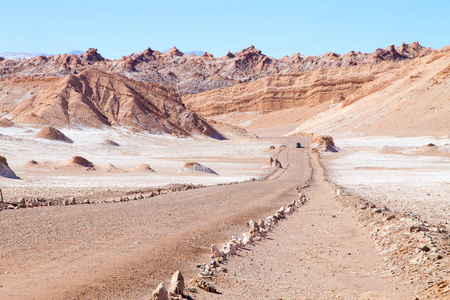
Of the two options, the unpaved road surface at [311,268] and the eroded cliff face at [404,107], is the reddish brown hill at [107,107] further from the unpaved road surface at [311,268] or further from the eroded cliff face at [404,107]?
the unpaved road surface at [311,268]

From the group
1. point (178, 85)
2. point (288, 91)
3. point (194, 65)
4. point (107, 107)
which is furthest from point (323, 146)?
point (194, 65)

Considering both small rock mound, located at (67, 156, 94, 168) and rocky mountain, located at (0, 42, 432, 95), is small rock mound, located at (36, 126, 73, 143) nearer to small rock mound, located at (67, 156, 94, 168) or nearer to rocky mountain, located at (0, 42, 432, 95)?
small rock mound, located at (67, 156, 94, 168)

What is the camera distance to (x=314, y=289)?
6879mm

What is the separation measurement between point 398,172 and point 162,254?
1111 inches

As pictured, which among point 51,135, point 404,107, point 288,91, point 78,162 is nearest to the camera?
point 78,162

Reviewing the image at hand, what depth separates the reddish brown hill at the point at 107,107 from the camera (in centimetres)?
Result: 7827

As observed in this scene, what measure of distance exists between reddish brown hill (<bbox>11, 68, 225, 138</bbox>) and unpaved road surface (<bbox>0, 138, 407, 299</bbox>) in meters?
67.7

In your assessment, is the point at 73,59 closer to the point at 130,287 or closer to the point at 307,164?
the point at 307,164

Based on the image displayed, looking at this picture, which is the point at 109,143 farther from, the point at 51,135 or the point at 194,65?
the point at 194,65

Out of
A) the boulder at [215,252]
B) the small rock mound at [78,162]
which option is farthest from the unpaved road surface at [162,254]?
the small rock mound at [78,162]

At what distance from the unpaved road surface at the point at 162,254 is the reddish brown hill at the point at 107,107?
6772cm

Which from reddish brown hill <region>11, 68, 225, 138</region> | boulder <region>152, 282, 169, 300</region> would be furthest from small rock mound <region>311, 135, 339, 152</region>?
boulder <region>152, 282, 169, 300</region>

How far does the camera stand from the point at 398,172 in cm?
3269

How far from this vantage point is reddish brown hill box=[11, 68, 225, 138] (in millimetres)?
78269
